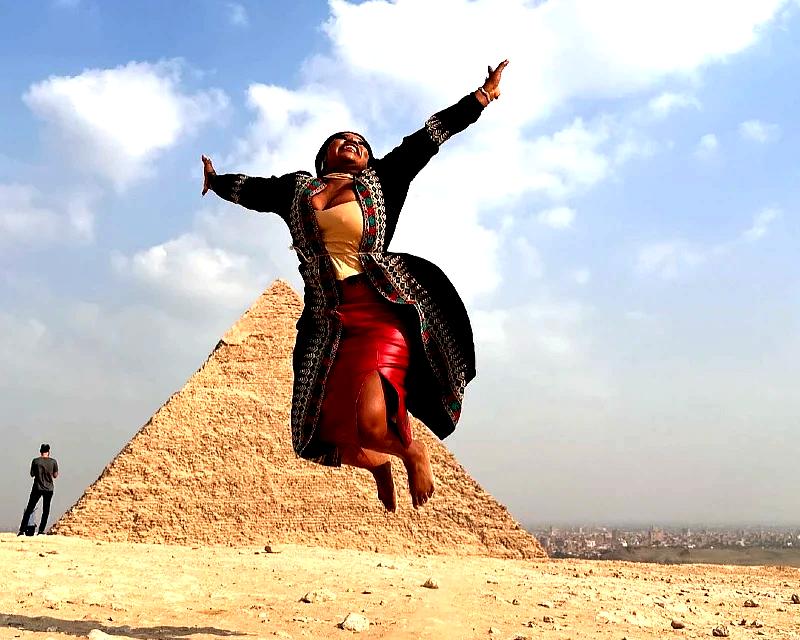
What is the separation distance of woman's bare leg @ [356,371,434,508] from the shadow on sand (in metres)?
1.50

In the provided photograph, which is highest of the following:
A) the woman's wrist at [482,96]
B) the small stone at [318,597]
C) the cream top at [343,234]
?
the woman's wrist at [482,96]

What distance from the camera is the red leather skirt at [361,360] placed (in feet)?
9.80

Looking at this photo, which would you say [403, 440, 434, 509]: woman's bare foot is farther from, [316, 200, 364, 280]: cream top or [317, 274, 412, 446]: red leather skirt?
[316, 200, 364, 280]: cream top

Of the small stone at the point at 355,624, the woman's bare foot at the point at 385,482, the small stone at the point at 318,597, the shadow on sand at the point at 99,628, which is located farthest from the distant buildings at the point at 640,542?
the woman's bare foot at the point at 385,482

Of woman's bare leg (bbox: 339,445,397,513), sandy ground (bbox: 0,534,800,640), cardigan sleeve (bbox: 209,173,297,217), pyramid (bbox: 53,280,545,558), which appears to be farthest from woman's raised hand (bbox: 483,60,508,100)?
pyramid (bbox: 53,280,545,558)

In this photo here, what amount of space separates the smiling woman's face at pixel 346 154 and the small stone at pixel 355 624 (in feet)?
7.42

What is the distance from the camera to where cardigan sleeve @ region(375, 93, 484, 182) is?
10.9 ft

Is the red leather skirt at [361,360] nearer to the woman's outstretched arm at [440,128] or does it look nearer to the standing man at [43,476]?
the woman's outstretched arm at [440,128]

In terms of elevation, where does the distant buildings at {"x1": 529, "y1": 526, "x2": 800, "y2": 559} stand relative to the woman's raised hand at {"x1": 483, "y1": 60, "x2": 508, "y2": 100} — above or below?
above

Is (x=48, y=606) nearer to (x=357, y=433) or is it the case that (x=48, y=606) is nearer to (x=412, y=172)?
(x=357, y=433)

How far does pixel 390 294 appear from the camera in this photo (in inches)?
123

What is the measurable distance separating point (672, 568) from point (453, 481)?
542cm

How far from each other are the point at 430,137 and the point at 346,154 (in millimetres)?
332

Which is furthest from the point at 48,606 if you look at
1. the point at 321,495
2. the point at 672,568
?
the point at 321,495
